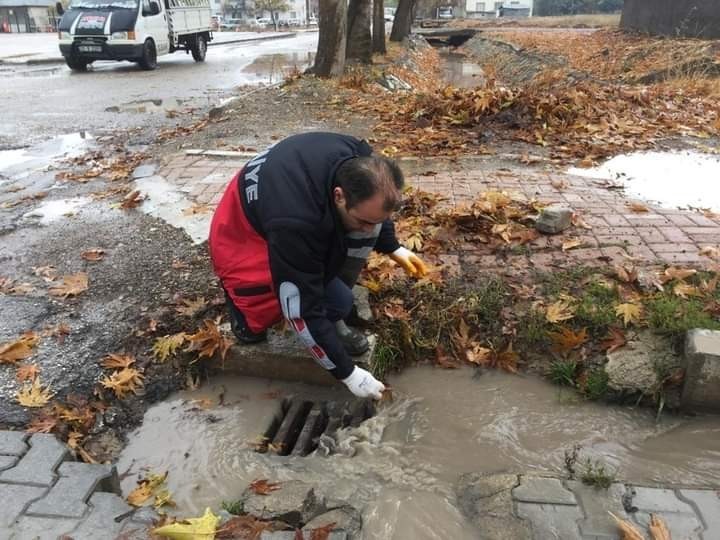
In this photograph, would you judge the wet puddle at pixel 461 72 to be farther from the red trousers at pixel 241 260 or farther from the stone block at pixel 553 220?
the red trousers at pixel 241 260

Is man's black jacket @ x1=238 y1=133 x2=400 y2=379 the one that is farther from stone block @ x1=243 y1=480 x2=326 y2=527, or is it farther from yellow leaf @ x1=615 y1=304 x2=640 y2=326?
yellow leaf @ x1=615 y1=304 x2=640 y2=326

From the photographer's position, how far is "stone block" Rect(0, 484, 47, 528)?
197 centimetres

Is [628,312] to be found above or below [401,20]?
below

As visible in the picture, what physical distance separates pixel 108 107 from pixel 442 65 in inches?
677

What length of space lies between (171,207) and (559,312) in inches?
125

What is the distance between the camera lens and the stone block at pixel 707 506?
2.10 m

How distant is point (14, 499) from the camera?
204 cm

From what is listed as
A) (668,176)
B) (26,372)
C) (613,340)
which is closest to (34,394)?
(26,372)

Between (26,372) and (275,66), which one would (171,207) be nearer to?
(26,372)

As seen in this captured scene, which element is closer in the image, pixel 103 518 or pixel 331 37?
pixel 103 518

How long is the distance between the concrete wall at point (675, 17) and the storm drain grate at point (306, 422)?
16660 millimetres

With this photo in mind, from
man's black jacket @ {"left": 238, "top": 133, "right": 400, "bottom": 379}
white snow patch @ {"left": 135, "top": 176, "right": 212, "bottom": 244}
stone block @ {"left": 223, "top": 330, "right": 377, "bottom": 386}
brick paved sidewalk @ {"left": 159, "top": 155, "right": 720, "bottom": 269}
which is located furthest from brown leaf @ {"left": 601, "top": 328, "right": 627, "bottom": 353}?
white snow patch @ {"left": 135, "top": 176, "right": 212, "bottom": 244}

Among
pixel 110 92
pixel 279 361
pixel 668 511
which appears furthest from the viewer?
pixel 110 92

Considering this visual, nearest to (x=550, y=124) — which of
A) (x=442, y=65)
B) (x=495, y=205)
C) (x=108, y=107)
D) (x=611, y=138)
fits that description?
(x=611, y=138)
